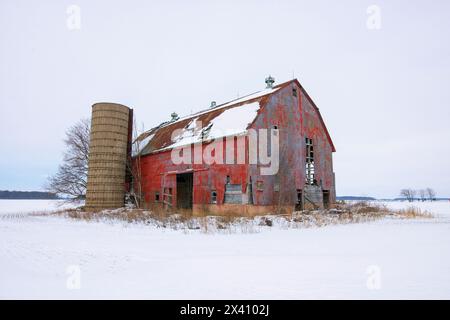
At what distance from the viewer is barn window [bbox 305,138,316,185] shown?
1875 cm

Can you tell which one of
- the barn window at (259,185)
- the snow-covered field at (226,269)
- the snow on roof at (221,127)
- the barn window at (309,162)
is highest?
the snow on roof at (221,127)

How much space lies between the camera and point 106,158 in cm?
1916

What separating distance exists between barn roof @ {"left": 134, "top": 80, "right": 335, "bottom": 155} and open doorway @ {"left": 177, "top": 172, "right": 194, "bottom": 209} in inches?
94.6

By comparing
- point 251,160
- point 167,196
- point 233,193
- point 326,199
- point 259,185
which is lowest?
point 326,199

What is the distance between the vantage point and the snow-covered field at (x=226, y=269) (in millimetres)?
3285

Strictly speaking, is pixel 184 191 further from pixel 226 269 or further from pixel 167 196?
pixel 226 269

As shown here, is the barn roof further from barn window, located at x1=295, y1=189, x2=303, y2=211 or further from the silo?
barn window, located at x1=295, y1=189, x2=303, y2=211

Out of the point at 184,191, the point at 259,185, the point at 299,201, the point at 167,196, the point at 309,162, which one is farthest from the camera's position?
the point at 184,191

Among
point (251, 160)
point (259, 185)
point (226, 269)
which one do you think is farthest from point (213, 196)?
point (226, 269)

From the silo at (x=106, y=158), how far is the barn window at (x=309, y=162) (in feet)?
41.0

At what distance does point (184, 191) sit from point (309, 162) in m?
8.84

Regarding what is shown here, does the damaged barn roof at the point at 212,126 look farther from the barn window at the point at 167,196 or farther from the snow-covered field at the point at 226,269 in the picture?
the snow-covered field at the point at 226,269

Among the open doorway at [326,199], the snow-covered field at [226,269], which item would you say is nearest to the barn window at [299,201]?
the open doorway at [326,199]

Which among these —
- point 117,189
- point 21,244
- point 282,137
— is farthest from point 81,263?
point 117,189
